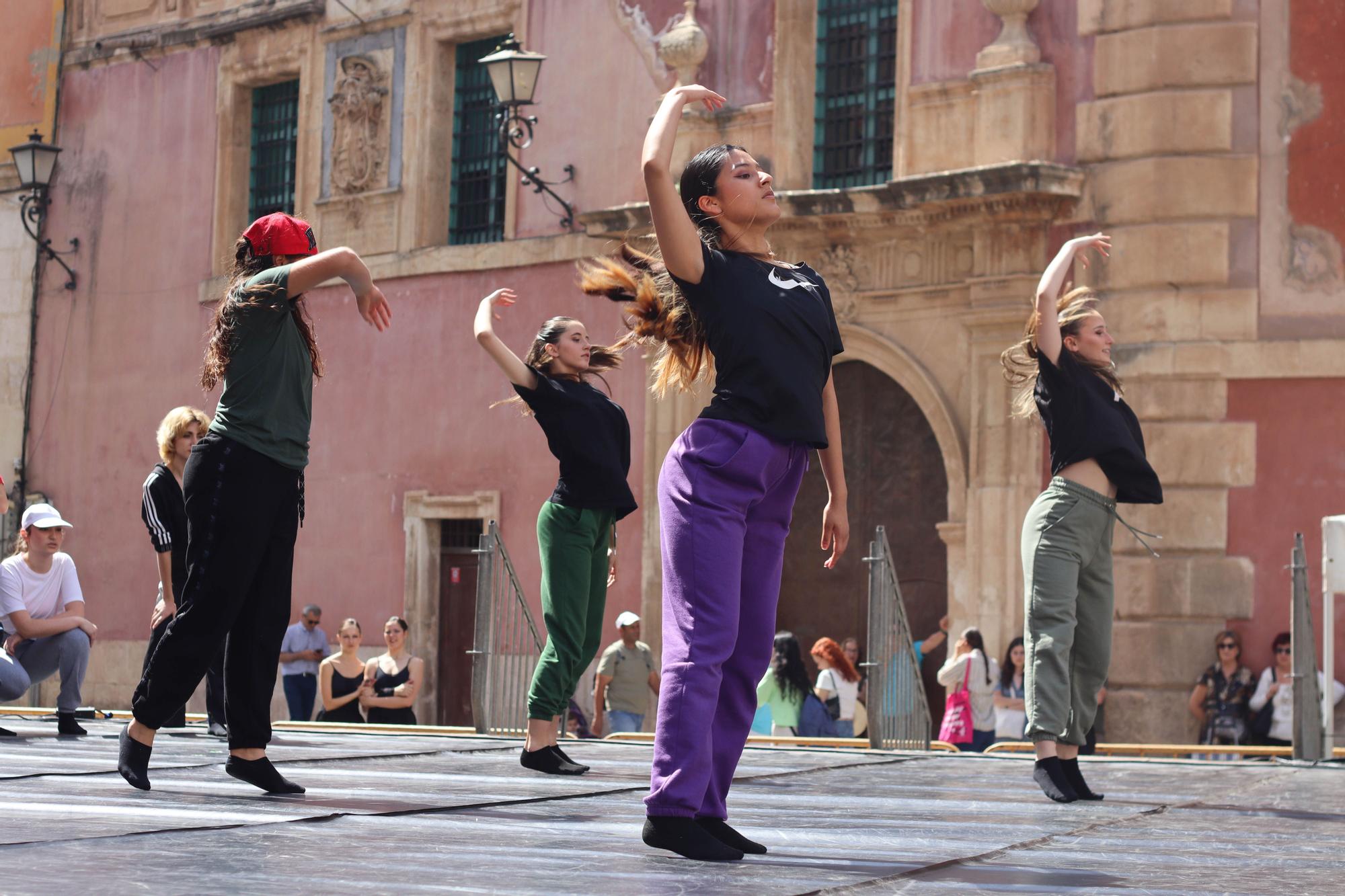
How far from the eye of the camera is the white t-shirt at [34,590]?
10.0m

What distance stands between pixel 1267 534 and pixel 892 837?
11370 mm

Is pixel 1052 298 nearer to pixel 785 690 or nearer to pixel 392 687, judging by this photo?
pixel 785 690

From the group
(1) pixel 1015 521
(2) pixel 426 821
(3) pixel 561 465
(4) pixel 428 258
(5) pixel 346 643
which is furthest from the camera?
(4) pixel 428 258

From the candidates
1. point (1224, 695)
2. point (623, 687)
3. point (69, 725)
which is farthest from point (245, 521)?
point (1224, 695)

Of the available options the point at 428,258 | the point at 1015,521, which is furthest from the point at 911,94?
the point at 428,258

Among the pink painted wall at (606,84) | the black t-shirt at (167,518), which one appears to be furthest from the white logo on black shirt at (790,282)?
the pink painted wall at (606,84)

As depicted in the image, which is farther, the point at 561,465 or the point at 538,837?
the point at 561,465

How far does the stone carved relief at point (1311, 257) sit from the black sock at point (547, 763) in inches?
391

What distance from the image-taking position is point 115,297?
930 inches

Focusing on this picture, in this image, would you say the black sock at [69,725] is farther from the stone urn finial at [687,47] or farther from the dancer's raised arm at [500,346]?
the stone urn finial at [687,47]

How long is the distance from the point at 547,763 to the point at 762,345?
294 centimetres

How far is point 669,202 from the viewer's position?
4.70 meters

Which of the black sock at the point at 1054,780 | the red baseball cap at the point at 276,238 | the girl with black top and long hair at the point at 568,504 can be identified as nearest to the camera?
the red baseball cap at the point at 276,238

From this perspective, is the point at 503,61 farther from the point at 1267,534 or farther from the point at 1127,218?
the point at 1267,534
